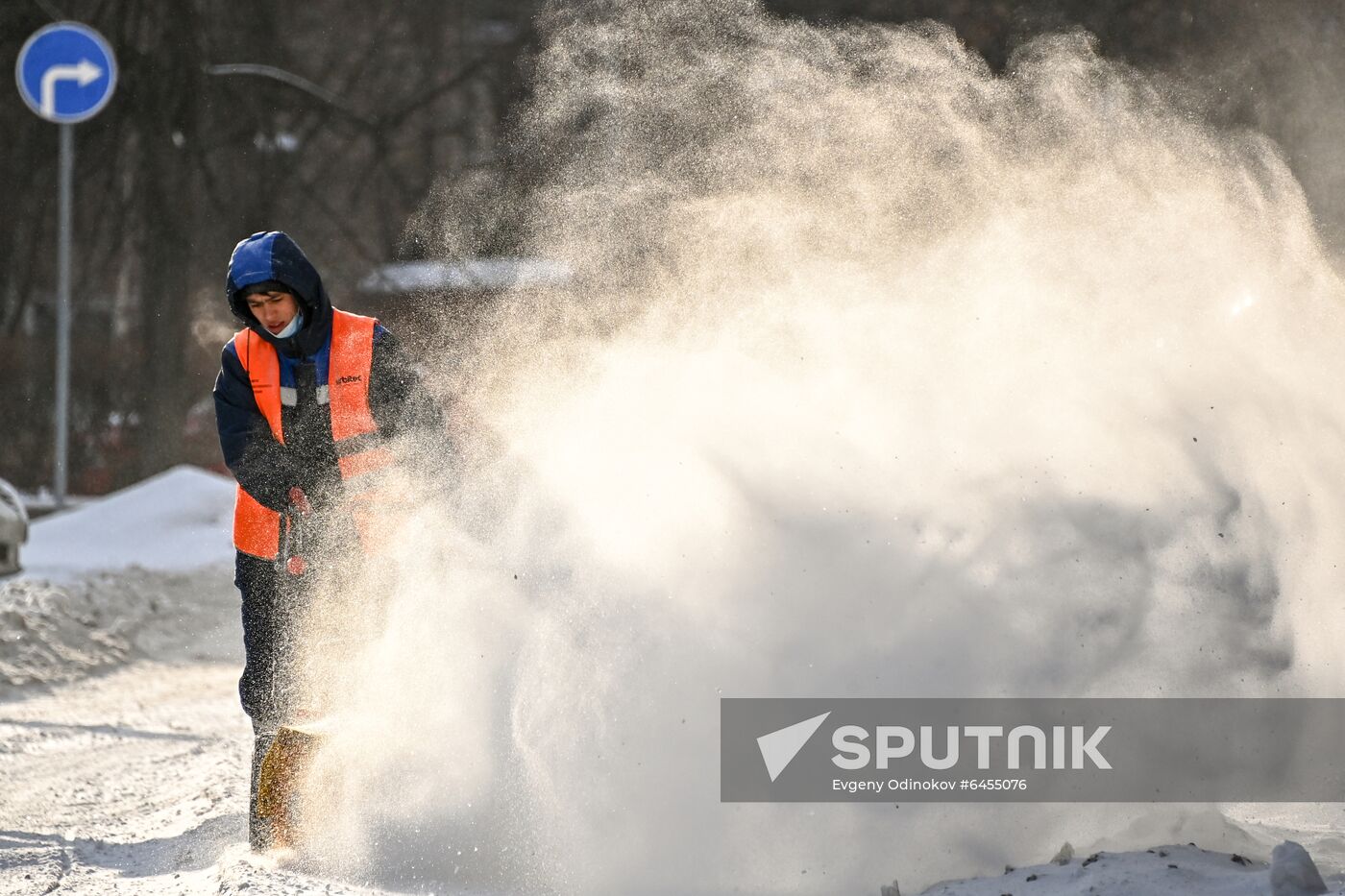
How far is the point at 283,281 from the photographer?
4.68 meters

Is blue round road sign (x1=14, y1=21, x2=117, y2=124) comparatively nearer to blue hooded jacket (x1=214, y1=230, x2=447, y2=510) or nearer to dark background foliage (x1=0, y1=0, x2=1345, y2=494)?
dark background foliage (x1=0, y1=0, x2=1345, y2=494)

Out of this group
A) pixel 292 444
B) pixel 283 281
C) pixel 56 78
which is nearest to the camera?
pixel 283 281

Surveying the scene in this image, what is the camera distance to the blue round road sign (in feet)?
33.7

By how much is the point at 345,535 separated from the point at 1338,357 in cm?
316

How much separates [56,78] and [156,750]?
17.8ft

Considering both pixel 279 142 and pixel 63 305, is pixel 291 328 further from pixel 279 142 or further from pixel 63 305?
pixel 279 142

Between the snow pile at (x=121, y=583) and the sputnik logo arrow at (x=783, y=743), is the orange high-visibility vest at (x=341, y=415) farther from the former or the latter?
the snow pile at (x=121, y=583)

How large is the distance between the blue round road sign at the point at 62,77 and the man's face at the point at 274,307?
616 centimetres

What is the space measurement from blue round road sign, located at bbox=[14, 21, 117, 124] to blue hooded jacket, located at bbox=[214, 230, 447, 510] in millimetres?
6117

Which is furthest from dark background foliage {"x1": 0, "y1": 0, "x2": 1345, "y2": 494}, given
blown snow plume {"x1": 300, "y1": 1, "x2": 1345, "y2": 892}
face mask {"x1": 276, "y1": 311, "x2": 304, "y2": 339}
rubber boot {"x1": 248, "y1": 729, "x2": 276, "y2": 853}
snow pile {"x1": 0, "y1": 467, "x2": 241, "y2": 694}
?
rubber boot {"x1": 248, "y1": 729, "x2": 276, "y2": 853}

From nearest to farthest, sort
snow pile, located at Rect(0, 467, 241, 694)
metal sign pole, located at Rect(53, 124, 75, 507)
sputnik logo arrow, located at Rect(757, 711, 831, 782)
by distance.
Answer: sputnik logo arrow, located at Rect(757, 711, 831, 782)
snow pile, located at Rect(0, 467, 241, 694)
metal sign pole, located at Rect(53, 124, 75, 507)

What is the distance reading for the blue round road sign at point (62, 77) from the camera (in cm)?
1027

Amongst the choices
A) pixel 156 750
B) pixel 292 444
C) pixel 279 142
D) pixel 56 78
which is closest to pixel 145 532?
pixel 56 78

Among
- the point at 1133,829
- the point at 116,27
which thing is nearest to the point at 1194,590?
the point at 1133,829
